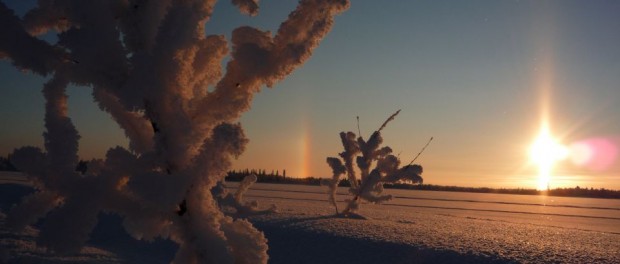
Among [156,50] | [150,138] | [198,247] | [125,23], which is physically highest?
[125,23]

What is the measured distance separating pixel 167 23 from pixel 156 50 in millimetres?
99

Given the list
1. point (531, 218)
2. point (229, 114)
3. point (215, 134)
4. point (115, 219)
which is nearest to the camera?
point (215, 134)

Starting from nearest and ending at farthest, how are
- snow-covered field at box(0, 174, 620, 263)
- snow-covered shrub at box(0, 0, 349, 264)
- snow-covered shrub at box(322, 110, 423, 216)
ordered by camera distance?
snow-covered shrub at box(0, 0, 349, 264)
snow-covered field at box(0, 174, 620, 263)
snow-covered shrub at box(322, 110, 423, 216)

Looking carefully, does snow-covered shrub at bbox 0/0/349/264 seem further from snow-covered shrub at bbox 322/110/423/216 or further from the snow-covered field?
snow-covered shrub at bbox 322/110/423/216

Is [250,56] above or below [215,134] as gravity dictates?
above

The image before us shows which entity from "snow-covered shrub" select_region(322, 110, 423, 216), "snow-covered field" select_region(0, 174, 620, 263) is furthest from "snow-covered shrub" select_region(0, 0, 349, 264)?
"snow-covered shrub" select_region(322, 110, 423, 216)

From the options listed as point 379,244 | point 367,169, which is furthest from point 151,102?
point 367,169

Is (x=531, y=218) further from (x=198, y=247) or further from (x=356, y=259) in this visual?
(x=198, y=247)

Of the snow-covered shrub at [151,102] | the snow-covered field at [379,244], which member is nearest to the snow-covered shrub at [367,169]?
the snow-covered field at [379,244]

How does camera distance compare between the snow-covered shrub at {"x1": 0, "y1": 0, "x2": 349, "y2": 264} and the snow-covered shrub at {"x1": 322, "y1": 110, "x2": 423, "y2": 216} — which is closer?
the snow-covered shrub at {"x1": 0, "y1": 0, "x2": 349, "y2": 264}

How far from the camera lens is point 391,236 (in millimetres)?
5207

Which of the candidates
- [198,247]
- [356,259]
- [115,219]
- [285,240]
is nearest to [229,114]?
[198,247]

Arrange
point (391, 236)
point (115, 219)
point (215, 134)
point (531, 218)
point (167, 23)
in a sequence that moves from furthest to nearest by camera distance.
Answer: point (531, 218), point (115, 219), point (391, 236), point (167, 23), point (215, 134)

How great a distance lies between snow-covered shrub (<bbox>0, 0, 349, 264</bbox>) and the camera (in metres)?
1.54
